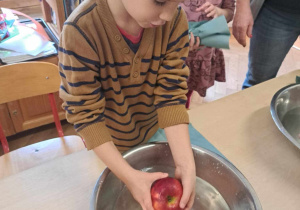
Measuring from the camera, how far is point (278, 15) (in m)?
1.14

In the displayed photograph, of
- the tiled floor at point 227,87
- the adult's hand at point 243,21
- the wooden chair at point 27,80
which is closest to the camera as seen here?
the wooden chair at point 27,80

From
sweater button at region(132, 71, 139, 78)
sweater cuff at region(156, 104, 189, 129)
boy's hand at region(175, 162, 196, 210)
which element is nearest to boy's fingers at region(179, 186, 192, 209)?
boy's hand at region(175, 162, 196, 210)

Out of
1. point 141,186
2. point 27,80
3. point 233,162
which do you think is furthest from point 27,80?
point 233,162

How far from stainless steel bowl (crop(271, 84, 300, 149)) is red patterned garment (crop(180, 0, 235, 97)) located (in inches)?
19.7

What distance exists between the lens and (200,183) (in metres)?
0.65

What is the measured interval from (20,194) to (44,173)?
2.7 inches

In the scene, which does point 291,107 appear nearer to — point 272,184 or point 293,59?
point 272,184

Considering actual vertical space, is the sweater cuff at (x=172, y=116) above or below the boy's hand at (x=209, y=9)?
below

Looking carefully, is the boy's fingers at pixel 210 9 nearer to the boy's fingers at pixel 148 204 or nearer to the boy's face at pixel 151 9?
the boy's face at pixel 151 9

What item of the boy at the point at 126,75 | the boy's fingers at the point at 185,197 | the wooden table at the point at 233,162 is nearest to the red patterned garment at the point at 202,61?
the wooden table at the point at 233,162

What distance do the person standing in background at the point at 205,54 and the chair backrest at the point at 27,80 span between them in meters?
0.57

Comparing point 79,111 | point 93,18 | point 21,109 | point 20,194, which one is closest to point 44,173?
point 20,194

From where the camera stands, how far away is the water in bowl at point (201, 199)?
23.6 inches

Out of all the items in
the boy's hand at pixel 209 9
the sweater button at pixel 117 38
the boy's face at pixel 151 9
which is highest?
the boy's face at pixel 151 9
